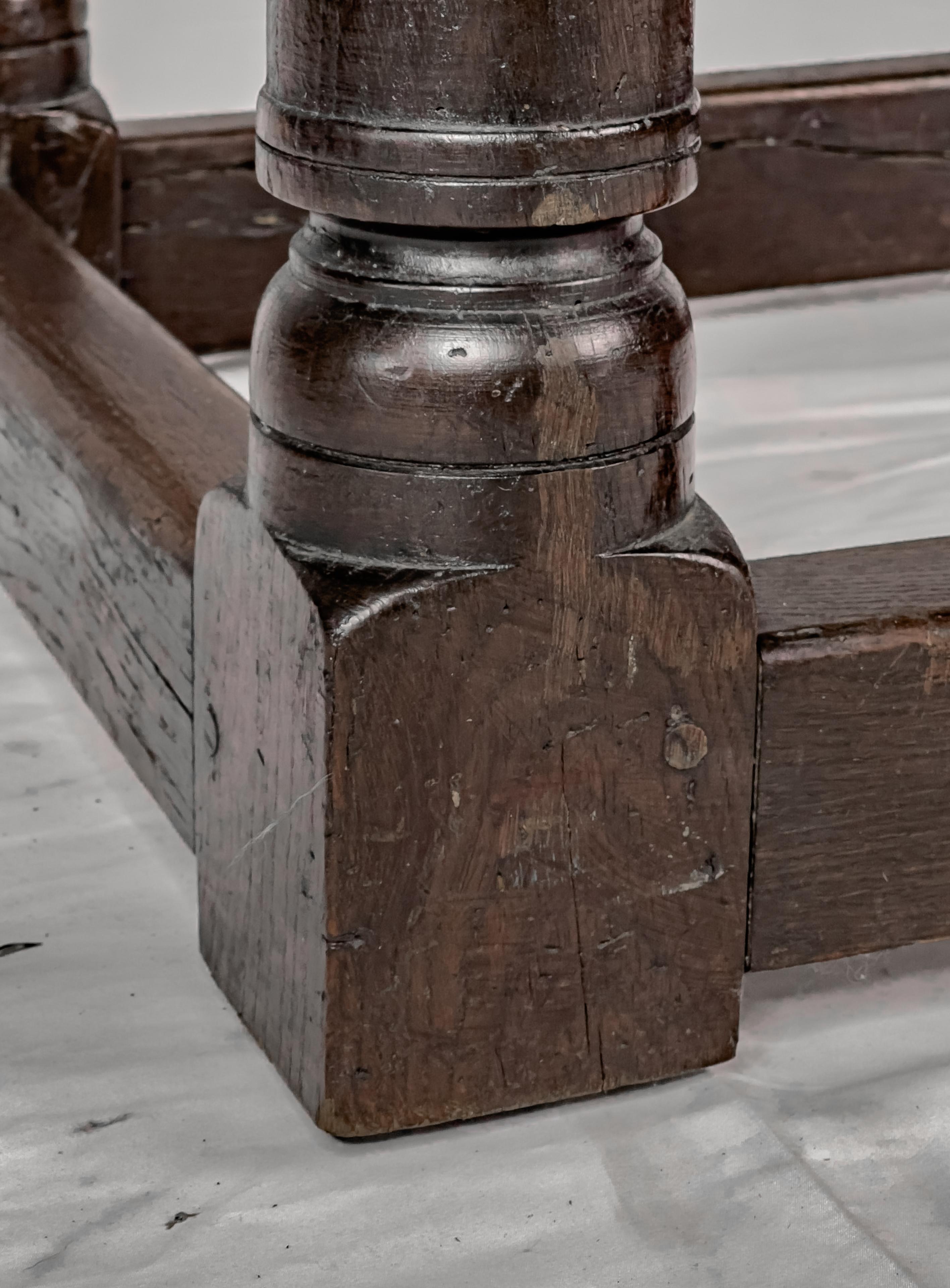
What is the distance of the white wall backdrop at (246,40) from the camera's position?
133 inches

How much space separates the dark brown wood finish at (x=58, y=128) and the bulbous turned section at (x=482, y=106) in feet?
3.15

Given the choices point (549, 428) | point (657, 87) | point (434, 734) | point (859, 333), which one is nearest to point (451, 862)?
point (434, 734)

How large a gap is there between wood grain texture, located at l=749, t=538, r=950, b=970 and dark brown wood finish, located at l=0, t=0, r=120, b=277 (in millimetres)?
944

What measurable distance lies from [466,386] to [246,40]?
3152mm

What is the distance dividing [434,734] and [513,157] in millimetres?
227

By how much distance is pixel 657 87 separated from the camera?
0.79 metres

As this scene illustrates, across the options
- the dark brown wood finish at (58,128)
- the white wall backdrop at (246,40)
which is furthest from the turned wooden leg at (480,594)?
the white wall backdrop at (246,40)

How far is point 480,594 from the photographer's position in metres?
0.82

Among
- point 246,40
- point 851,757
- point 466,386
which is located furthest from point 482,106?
point 246,40

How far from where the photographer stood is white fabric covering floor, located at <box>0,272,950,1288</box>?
2.71 feet

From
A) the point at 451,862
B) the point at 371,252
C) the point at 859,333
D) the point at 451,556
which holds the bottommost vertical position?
the point at 859,333

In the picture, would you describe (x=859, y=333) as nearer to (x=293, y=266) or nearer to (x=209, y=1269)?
(x=293, y=266)

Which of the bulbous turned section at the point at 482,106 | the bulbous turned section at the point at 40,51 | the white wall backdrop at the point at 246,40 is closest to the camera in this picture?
the bulbous turned section at the point at 482,106

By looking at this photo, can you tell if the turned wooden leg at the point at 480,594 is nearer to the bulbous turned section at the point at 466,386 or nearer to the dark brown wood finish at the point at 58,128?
the bulbous turned section at the point at 466,386
